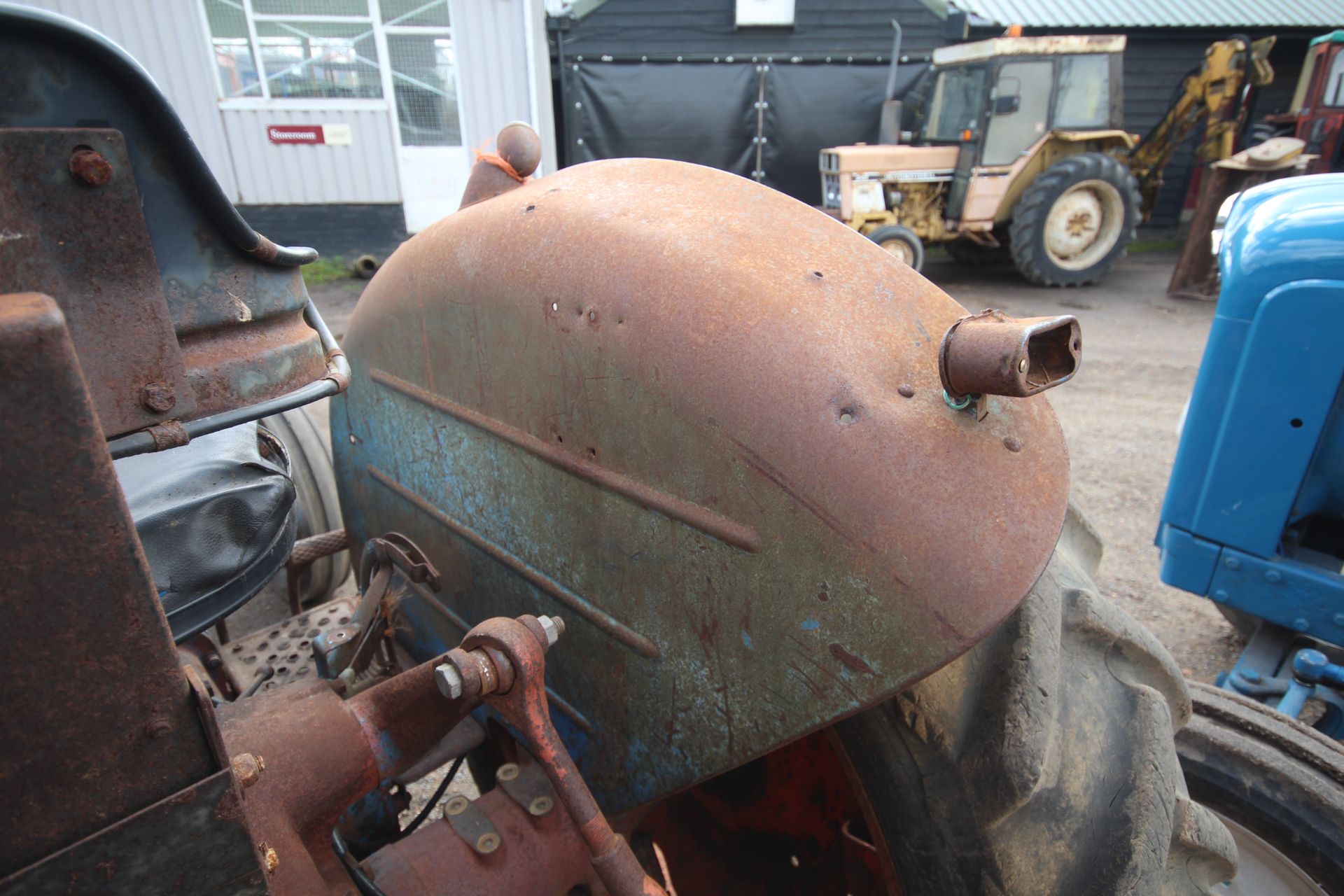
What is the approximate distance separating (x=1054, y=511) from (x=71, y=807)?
0.88 m

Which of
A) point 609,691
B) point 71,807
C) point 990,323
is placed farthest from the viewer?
point 609,691

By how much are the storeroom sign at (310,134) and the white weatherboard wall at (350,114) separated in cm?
5

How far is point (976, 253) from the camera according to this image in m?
10.1

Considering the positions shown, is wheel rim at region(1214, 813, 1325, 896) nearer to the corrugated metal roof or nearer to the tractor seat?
the tractor seat

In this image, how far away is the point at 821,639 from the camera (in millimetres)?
836

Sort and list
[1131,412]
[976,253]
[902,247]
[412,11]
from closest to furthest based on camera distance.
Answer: [1131,412]
[902,247]
[412,11]
[976,253]

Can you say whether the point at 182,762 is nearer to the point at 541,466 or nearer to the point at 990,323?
the point at 541,466

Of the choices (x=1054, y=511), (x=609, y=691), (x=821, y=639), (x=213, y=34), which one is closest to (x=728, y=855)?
(x=609, y=691)

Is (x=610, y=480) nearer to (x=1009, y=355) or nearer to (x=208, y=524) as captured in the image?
(x=1009, y=355)

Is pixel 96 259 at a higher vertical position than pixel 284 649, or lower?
higher

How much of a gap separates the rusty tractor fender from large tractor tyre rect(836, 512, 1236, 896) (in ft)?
0.50

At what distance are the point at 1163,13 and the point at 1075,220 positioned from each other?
5190 mm

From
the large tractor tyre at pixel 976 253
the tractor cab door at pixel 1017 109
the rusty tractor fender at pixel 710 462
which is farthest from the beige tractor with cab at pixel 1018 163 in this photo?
the rusty tractor fender at pixel 710 462

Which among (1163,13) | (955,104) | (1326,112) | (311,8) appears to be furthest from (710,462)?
(1163,13)
